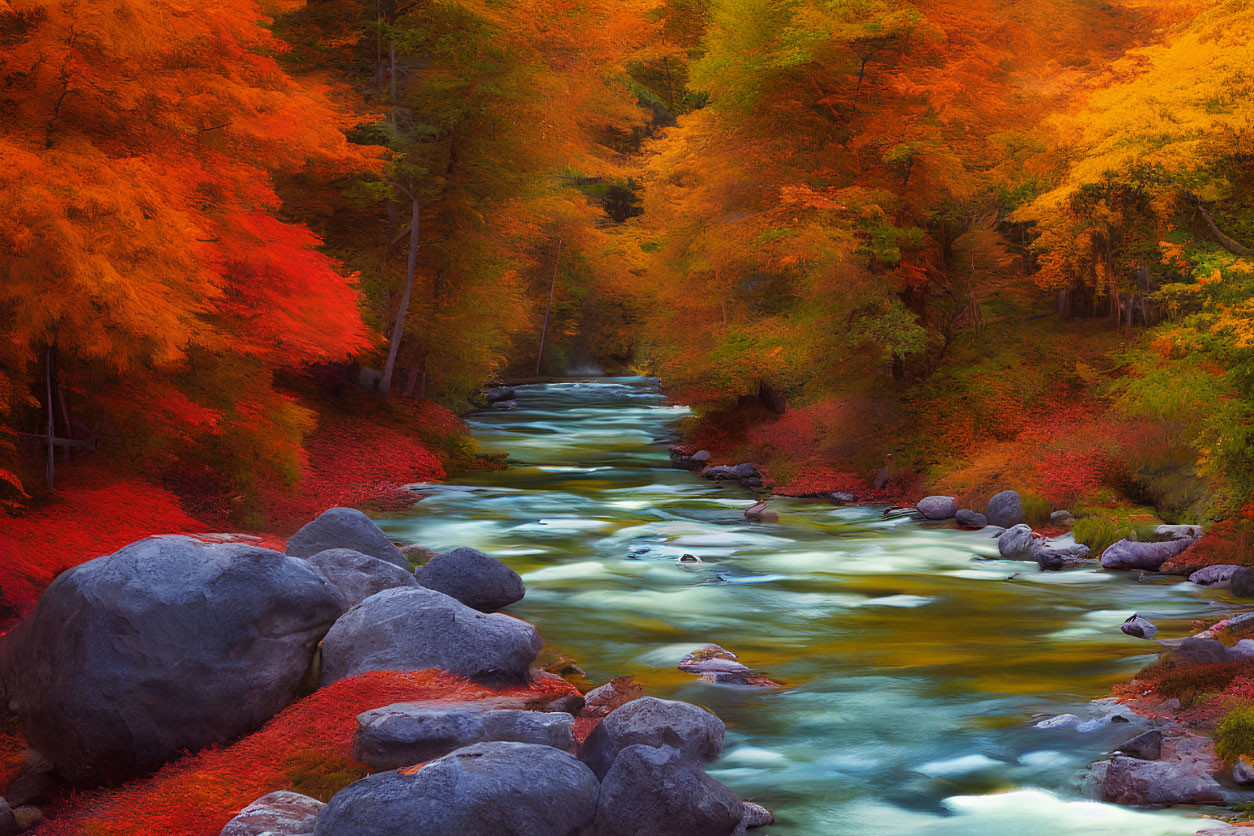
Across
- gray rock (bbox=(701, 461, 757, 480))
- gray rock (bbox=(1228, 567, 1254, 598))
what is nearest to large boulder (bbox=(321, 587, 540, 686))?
gray rock (bbox=(1228, 567, 1254, 598))

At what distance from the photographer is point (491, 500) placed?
20.5 m

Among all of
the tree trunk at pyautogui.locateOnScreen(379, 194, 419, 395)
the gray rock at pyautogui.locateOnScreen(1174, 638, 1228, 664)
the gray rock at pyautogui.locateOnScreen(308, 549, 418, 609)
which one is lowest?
the gray rock at pyautogui.locateOnScreen(1174, 638, 1228, 664)

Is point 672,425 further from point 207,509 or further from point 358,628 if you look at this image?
point 358,628

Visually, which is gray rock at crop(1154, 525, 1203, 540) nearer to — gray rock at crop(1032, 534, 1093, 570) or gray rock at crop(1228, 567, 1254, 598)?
gray rock at crop(1032, 534, 1093, 570)

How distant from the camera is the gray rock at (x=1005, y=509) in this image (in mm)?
17062

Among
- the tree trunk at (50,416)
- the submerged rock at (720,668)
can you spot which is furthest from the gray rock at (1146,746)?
the tree trunk at (50,416)

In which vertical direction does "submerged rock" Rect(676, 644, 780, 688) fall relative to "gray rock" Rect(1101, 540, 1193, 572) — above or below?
below

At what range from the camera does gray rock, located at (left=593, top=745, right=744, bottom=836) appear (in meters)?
6.31

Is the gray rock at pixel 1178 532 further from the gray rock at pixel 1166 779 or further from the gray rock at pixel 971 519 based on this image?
the gray rock at pixel 1166 779

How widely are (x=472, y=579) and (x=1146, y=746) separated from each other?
718 centimetres

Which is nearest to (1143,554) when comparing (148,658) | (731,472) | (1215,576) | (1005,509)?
(1215,576)

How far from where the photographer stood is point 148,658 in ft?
24.5

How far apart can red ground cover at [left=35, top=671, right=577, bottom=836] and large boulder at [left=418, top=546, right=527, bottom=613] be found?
3.42 metres

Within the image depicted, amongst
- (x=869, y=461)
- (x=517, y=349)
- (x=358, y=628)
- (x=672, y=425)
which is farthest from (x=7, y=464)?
(x=517, y=349)
